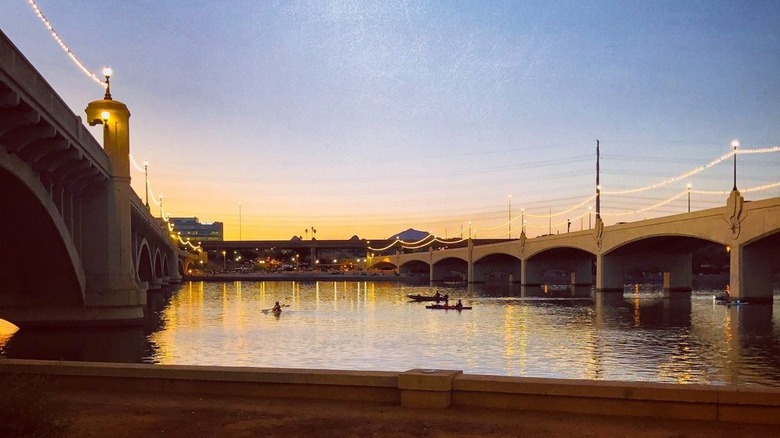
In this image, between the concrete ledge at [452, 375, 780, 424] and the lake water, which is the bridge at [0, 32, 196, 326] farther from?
the concrete ledge at [452, 375, 780, 424]

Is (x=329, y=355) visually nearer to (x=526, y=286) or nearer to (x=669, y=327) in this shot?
(x=669, y=327)

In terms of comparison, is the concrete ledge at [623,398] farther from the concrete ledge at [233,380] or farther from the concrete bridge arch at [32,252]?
the concrete bridge arch at [32,252]

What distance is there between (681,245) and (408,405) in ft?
324

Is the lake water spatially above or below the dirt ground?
below

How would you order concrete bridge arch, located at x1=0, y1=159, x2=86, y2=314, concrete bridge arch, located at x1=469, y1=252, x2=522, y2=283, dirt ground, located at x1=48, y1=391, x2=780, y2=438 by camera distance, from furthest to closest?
1. concrete bridge arch, located at x1=469, y1=252, x2=522, y2=283
2. concrete bridge arch, located at x1=0, y1=159, x2=86, y2=314
3. dirt ground, located at x1=48, y1=391, x2=780, y2=438

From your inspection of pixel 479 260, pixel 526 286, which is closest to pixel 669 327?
pixel 526 286

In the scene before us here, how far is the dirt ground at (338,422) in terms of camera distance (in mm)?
11711

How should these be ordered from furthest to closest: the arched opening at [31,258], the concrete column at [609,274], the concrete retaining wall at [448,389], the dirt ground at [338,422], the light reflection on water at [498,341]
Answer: the concrete column at [609,274]
the light reflection on water at [498,341]
the arched opening at [31,258]
the concrete retaining wall at [448,389]
the dirt ground at [338,422]

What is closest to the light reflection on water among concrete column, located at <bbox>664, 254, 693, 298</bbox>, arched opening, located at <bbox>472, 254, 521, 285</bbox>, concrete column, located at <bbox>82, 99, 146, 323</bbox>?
concrete column, located at <bbox>82, 99, 146, 323</bbox>

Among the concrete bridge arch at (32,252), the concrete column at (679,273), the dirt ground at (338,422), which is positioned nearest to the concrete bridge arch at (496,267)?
the concrete column at (679,273)

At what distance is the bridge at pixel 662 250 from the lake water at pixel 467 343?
17.4ft

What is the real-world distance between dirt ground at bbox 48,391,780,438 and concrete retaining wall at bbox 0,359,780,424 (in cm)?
24

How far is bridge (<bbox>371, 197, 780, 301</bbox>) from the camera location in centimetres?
6819

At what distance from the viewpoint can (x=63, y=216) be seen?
41438mm
